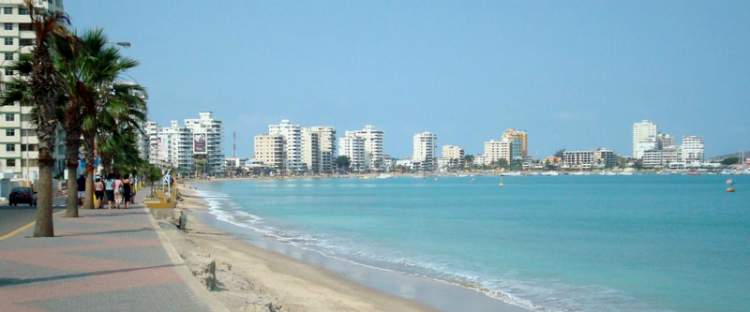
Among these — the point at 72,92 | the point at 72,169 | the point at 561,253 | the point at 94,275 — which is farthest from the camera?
the point at 561,253

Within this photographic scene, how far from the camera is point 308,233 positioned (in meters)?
33.8

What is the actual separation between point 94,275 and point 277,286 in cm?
518

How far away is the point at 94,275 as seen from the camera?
10.5 metres

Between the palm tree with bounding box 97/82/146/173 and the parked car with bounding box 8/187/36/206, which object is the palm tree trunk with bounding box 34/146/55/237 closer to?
the palm tree with bounding box 97/82/146/173

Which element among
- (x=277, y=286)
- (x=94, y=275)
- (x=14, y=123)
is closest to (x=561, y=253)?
(x=277, y=286)

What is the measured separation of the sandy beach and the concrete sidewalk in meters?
0.50

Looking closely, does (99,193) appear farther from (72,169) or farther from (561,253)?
(561,253)

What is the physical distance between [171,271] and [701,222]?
132ft

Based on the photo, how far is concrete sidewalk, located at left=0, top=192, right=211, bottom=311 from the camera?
841cm

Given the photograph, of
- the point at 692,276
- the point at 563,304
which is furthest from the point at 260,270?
the point at 692,276

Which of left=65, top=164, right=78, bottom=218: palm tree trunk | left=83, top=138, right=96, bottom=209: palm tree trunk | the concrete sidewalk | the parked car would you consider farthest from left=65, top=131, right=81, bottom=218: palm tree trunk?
the parked car

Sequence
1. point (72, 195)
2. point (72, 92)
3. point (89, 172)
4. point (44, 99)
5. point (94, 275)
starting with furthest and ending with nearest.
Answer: point (89, 172)
point (72, 195)
point (72, 92)
point (44, 99)
point (94, 275)

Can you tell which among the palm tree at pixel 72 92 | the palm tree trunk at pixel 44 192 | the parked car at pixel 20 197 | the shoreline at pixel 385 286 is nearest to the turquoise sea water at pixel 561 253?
the shoreline at pixel 385 286

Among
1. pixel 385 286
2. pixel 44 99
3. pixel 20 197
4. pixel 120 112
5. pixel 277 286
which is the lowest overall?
pixel 385 286
